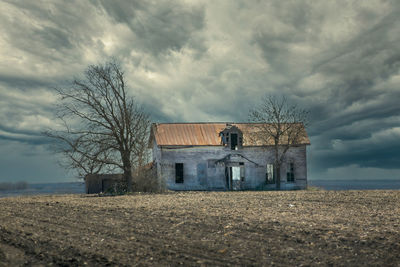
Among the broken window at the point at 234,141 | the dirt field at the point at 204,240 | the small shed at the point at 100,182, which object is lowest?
the dirt field at the point at 204,240

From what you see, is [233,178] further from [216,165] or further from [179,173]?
[179,173]

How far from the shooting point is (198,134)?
111 feet

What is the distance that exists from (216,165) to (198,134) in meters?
3.60

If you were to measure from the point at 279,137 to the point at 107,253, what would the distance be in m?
28.3

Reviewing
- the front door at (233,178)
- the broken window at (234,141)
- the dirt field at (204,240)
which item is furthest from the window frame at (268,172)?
the dirt field at (204,240)

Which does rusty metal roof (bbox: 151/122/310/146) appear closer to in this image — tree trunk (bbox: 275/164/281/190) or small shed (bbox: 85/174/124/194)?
tree trunk (bbox: 275/164/281/190)

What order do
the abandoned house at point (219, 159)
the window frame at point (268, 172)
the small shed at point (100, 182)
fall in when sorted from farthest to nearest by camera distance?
the window frame at point (268, 172), the abandoned house at point (219, 159), the small shed at point (100, 182)

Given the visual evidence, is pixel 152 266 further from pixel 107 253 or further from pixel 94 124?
pixel 94 124

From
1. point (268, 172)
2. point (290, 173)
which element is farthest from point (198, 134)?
point (290, 173)

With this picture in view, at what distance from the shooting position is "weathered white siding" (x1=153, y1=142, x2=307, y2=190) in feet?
104

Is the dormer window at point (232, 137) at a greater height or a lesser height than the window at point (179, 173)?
greater

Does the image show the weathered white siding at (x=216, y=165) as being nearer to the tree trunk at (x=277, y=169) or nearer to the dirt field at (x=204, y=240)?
the tree trunk at (x=277, y=169)

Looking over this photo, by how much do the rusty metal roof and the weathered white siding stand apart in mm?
544

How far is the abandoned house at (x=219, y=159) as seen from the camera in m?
31.9
